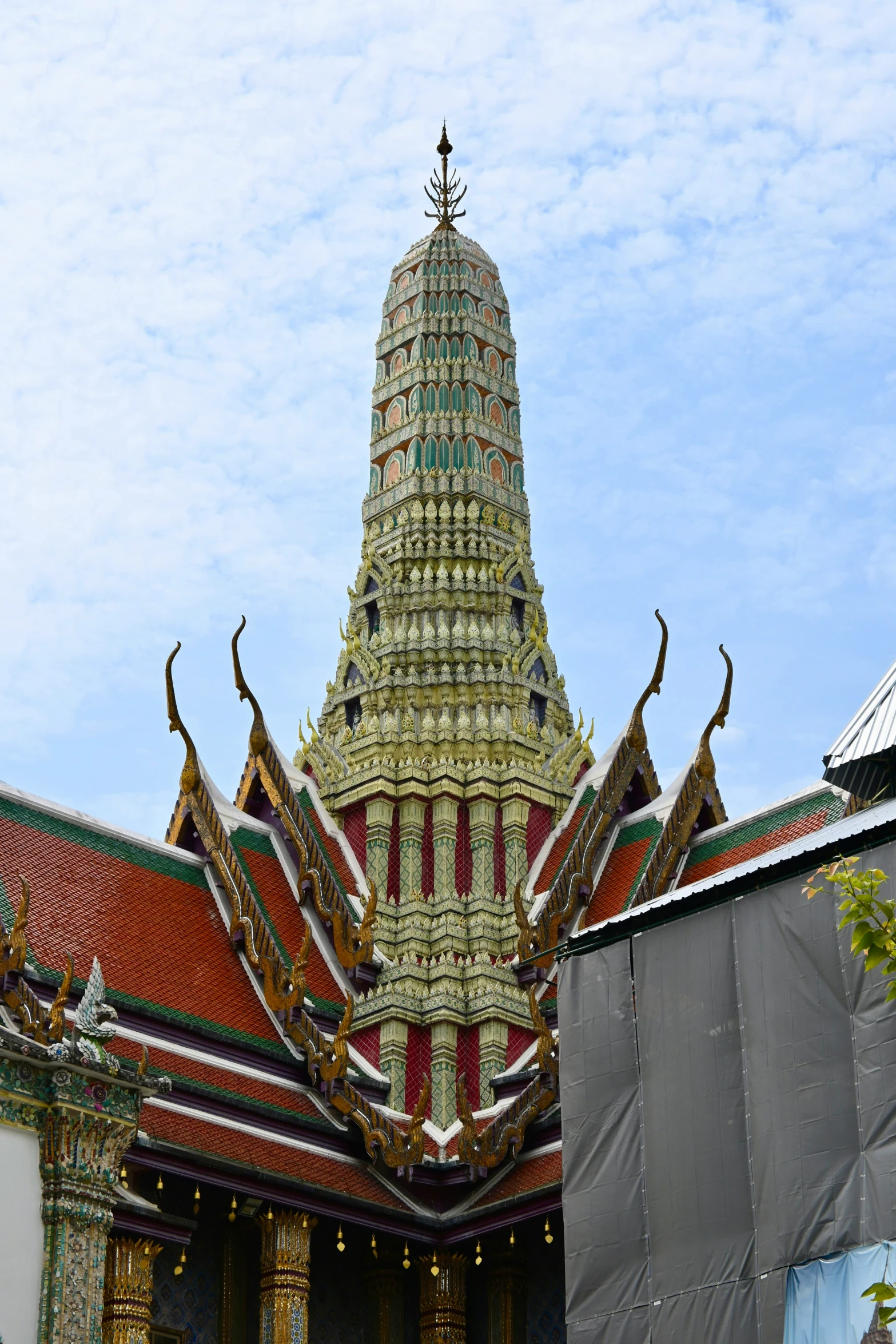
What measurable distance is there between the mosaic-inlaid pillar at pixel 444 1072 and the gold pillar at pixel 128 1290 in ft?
14.6

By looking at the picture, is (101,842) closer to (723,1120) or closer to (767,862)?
(767,862)

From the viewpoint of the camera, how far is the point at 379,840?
78.5ft

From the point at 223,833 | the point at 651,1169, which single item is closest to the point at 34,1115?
the point at 651,1169

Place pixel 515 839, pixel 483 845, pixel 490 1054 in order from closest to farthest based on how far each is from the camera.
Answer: pixel 490 1054 < pixel 483 845 < pixel 515 839

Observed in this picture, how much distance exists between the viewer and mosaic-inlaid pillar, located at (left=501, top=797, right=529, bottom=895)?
23.7m

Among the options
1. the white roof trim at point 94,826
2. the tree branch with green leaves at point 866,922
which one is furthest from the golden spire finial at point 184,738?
the tree branch with green leaves at point 866,922

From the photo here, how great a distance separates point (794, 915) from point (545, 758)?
905cm

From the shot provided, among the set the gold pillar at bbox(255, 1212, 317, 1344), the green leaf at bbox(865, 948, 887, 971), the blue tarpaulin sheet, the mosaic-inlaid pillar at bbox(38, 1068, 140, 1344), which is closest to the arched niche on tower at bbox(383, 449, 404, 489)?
the gold pillar at bbox(255, 1212, 317, 1344)

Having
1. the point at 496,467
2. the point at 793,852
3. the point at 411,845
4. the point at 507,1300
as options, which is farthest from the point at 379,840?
the point at 793,852

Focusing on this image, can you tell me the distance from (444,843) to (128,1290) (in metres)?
7.46

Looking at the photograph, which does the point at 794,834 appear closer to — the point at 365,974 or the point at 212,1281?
the point at 365,974

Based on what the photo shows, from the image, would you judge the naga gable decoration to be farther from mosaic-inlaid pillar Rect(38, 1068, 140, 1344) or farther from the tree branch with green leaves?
the tree branch with green leaves

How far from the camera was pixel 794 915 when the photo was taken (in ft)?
52.6

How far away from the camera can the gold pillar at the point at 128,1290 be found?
56.3 ft
